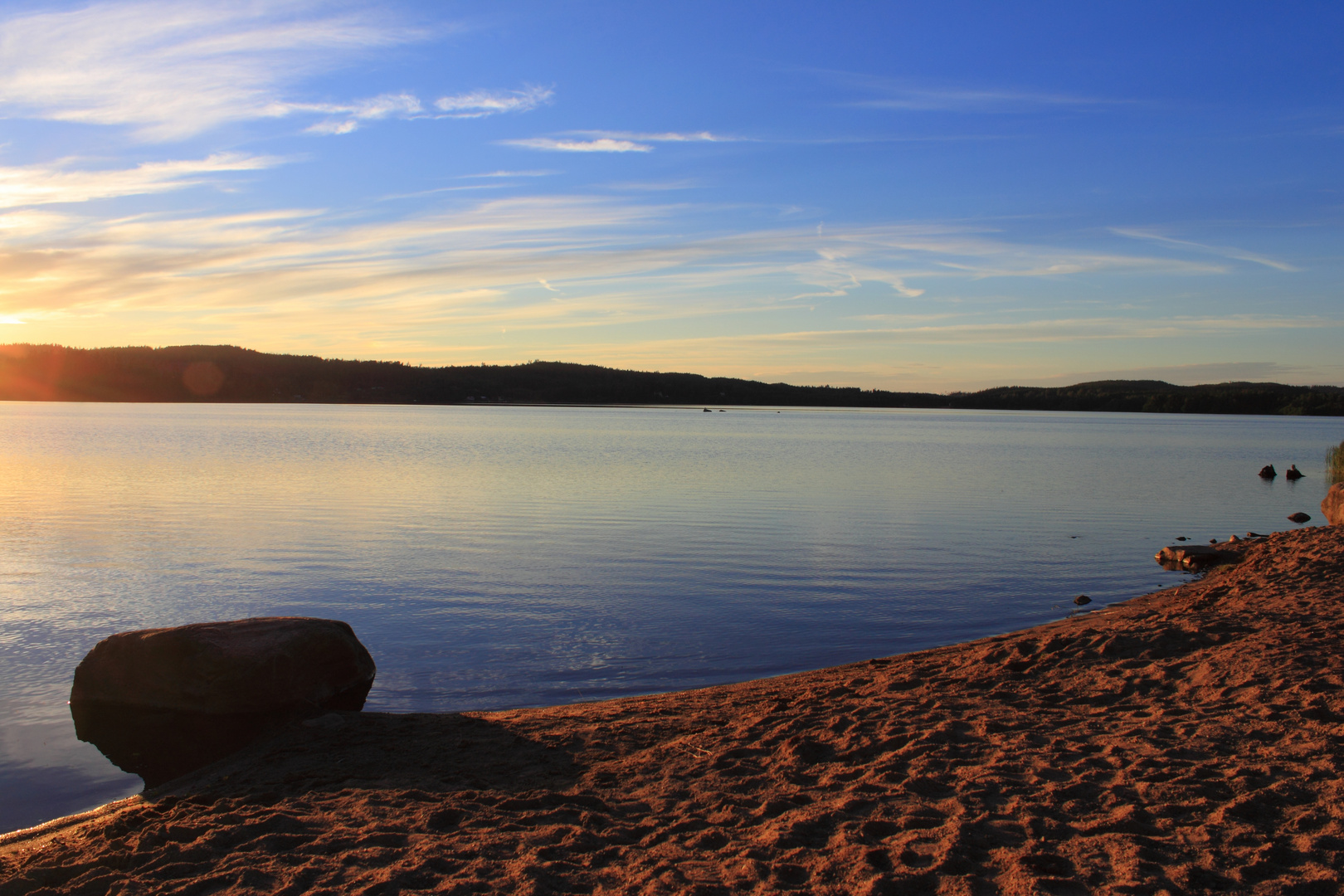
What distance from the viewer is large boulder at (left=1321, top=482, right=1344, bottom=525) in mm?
18905

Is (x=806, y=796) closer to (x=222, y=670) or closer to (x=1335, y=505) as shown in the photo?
(x=222, y=670)

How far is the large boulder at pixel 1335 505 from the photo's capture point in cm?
1890

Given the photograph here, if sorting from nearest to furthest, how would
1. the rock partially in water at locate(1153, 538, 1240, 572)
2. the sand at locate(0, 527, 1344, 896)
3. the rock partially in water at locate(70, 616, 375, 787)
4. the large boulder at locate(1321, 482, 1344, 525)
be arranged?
the sand at locate(0, 527, 1344, 896)
the rock partially in water at locate(70, 616, 375, 787)
the rock partially in water at locate(1153, 538, 1240, 572)
the large boulder at locate(1321, 482, 1344, 525)

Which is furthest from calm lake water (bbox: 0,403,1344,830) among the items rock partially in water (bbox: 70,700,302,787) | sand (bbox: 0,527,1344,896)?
sand (bbox: 0,527,1344,896)

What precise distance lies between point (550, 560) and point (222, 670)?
847 centimetres

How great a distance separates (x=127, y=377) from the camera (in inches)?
4929

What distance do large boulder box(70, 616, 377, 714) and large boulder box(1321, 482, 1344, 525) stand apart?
2023 centimetres

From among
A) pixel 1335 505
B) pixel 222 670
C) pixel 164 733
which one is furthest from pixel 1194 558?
pixel 164 733

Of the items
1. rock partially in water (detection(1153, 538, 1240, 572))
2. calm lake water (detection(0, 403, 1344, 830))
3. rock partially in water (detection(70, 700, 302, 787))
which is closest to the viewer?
rock partially in water (detection(70, 700, 302, 787))

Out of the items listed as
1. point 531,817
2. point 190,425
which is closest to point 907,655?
point 531,817

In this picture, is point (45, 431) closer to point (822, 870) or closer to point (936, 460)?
point (936, 460)

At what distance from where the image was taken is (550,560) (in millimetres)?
15602

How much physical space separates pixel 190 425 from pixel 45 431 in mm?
10591

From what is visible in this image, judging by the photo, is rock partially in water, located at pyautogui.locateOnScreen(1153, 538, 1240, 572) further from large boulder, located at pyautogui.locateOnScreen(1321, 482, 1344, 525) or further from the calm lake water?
large boulder, located at pyautogui.locateOnScreen(1321, 482, 1344, 525)
